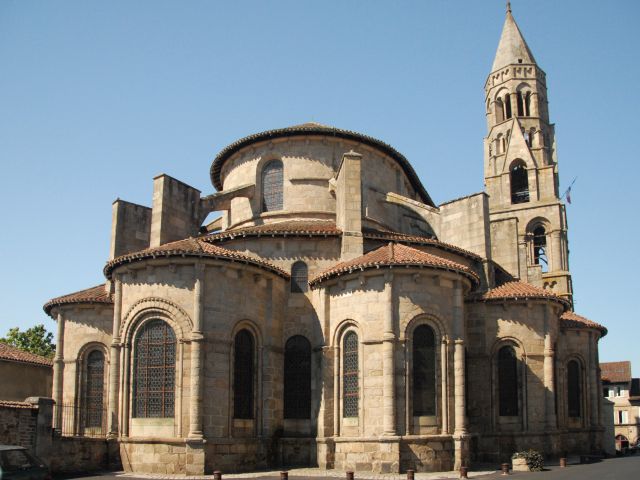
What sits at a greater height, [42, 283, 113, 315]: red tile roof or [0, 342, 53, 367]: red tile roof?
[42, 283, 113, 315]: red tile roof

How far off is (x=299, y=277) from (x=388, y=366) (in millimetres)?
5749

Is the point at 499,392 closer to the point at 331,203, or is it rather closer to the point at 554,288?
the point at 331,203

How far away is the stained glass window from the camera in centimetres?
2758

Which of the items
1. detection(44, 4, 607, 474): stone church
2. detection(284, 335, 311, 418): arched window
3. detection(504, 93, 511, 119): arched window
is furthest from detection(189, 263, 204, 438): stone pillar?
detection(504, 93, 511, 119): arched window

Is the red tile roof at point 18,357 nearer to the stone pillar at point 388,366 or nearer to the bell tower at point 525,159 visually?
the stone pillar at point 388,366

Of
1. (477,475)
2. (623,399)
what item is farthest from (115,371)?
(623,399)

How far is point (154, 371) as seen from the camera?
23375 mm

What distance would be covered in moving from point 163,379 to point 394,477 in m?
8.04

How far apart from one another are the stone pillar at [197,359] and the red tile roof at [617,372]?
150ft

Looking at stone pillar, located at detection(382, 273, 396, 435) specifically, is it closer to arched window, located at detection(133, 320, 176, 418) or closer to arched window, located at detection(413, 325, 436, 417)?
arched window, located at detection(413, 325, 436, 417)

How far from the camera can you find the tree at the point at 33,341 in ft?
172

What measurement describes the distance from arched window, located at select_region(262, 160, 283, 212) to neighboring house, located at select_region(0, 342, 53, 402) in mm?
14397

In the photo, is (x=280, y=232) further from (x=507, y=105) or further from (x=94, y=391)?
(x=507, y=105)

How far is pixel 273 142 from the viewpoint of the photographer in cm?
3192
